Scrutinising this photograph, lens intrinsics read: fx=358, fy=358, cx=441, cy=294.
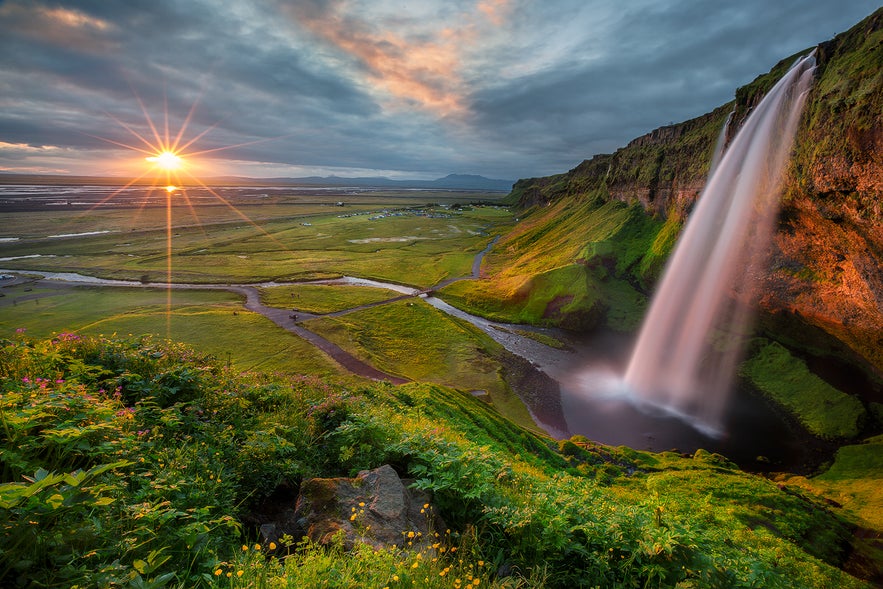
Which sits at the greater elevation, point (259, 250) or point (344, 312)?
point (259, 250)

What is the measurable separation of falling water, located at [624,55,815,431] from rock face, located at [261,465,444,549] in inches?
1328

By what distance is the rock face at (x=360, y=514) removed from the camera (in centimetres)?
639

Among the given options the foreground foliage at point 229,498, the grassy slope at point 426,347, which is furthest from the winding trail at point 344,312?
the foreground foliage at point 229,498

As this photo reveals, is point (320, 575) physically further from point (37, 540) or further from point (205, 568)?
point (37, 540)

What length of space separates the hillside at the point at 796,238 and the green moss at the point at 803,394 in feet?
12.8

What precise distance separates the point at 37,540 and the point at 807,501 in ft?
98.0

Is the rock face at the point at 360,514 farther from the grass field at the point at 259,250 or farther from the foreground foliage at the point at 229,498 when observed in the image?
the grass field at the point at 259,250

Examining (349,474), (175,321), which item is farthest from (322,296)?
(349,474)

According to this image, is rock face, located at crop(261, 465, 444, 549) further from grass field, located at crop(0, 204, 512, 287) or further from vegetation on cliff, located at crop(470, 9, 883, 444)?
grass field, located at crop(0, 204, 512, 287)

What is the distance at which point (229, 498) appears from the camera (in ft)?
22.7

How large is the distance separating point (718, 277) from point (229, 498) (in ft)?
170

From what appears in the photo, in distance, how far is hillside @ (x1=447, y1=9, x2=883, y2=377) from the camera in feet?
87.9

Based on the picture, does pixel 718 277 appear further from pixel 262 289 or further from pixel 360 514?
pixel 262 289

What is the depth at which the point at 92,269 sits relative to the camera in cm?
7819
